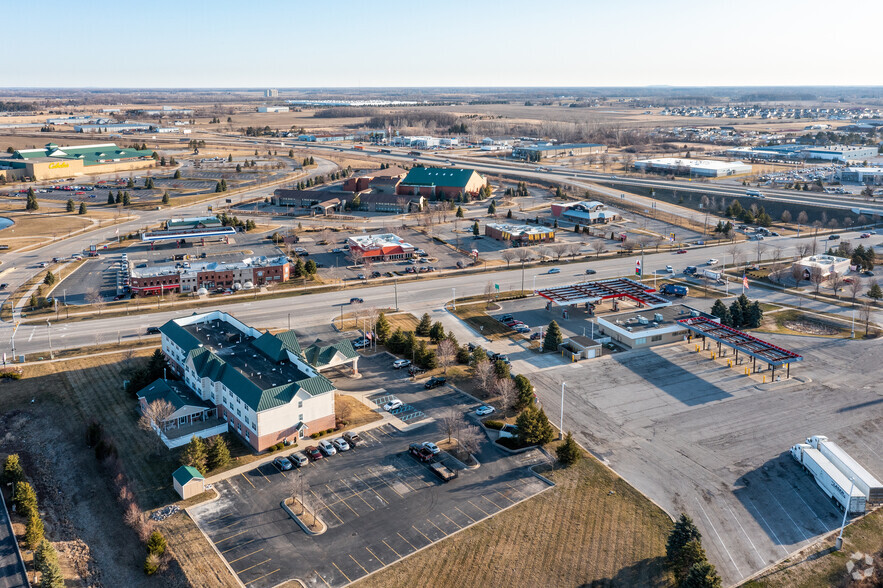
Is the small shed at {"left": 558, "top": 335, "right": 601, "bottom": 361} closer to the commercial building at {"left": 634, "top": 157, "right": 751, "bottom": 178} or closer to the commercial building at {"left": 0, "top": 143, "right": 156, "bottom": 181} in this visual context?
the commercial building at {"left": 634, "top": 157, "right": 751, "bottom": 178}

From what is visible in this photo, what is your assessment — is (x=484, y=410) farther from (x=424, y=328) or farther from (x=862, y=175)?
(x=862, y=175)

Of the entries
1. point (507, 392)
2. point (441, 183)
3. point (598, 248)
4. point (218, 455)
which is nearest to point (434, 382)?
point (507, 392)

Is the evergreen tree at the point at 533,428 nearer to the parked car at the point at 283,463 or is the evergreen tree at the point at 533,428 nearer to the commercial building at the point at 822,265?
the parked car at the point at 283,463

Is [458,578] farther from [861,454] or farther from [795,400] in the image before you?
[795,400]

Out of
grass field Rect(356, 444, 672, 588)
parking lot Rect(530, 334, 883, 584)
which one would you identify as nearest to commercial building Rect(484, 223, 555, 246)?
parking lot Rect(530, 334, 883, 584)

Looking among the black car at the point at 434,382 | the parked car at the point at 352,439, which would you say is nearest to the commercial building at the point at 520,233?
the black car at the point at 434,382

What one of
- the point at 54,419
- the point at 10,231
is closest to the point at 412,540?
the point at 54,419
